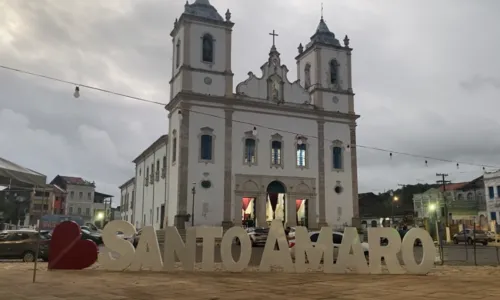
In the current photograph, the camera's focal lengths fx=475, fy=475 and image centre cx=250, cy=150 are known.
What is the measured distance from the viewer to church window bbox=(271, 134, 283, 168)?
1368 inches

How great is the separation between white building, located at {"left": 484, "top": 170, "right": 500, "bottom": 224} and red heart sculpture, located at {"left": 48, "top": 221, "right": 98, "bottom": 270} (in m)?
46.7

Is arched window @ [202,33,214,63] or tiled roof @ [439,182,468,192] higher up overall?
arched window @ [202,33,214,63]

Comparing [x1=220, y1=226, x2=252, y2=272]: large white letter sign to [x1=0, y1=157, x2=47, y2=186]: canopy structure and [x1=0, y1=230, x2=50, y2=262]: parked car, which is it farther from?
[x1=0, y1=230, x2=50, y2=262]: parked car

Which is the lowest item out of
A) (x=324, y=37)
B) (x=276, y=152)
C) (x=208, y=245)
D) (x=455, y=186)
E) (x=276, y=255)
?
(x=276, y=255)

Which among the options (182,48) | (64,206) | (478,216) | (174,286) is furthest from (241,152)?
(64,206)

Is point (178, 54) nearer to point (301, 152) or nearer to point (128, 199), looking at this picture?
point (301, 152)

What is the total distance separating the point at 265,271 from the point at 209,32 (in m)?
25.0

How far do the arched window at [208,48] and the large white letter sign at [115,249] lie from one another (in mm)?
22842

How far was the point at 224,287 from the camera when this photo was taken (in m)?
9.31

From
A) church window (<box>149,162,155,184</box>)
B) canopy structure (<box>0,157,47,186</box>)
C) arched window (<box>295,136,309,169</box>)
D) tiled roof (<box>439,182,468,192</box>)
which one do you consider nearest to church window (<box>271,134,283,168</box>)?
arched window (<box>295,136,309,169</box>)

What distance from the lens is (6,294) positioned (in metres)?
8.17

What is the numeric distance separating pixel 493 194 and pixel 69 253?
1895 inches

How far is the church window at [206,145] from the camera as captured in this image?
32.8 meters

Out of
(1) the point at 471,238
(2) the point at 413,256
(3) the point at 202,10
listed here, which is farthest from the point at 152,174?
(2) the point at 413,256
